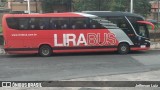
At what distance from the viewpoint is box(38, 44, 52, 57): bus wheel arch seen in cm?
2136

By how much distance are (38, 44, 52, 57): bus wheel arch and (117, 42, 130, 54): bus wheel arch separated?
172 inches

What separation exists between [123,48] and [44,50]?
4.98 m

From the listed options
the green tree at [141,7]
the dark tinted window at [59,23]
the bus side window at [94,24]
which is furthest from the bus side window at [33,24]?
the green tree at [141,7]

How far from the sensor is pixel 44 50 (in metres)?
21.4

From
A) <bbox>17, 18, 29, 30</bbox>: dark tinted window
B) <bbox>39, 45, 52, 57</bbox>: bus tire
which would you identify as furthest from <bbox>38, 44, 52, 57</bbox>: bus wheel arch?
<bbox>17, 18, 29, 30</bbox>: dark tinted window

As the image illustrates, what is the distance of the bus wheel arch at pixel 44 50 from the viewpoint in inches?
841

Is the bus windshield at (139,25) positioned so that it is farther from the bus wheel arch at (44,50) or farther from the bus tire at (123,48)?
the bus wheel arch at (44,50)

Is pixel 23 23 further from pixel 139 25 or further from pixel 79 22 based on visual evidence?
pixel 139 25

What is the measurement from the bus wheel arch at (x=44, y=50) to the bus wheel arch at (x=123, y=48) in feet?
14.4

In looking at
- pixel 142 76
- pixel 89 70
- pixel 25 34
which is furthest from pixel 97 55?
pixel 142 76

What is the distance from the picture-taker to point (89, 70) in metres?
15.6

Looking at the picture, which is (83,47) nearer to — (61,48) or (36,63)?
(61,48)

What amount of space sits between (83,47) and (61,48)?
1.38 metres

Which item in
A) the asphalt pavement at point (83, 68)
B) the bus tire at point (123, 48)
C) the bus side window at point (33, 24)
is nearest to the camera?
the asphalt pavement at point (83, 68)
